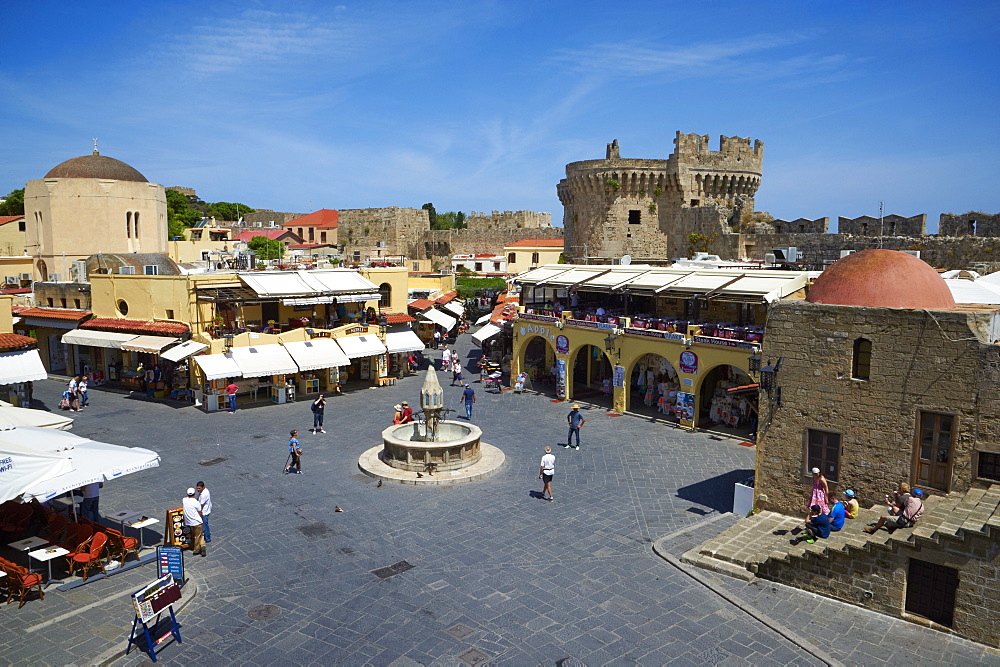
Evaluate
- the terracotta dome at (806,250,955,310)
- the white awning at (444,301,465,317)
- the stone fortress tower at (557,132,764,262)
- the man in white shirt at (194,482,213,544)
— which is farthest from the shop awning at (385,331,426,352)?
the terracotta dome at (806,250,955,310)

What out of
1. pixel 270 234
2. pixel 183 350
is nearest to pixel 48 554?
pixel 183 350

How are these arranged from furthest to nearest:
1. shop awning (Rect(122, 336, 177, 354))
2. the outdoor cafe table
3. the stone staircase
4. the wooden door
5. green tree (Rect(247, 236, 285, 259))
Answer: green tree (Rect(247, 236, 285, 259)) → shop awning (Rect(122, 336, 177, 354)) → the wooden door → the outdoor cafe table → the stone staircase

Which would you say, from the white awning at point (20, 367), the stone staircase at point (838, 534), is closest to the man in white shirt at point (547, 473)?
the stone staircase at point (838, 534)

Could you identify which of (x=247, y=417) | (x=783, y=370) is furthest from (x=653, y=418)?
(x=247, y=417)

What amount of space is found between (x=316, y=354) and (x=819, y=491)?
725 inches

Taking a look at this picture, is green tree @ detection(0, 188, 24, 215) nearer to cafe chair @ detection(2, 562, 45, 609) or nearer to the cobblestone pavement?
the cobblestone pavement

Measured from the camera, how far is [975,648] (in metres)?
9.53

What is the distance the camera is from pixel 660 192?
1661 inches

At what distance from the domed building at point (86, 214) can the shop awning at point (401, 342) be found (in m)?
18.1

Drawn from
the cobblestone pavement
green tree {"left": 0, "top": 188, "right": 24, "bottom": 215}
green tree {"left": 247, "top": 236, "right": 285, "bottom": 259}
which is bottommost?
the cobblestone pavement

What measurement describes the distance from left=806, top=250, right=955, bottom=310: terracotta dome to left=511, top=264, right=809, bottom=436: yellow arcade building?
14.1 ft

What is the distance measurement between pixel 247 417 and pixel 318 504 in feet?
29.2

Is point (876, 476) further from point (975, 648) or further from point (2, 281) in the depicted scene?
point (2, 281)

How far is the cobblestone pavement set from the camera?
9.49 metres
